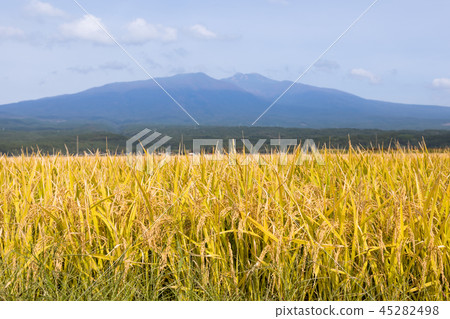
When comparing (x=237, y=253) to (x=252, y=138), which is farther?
(x=252, y=138)

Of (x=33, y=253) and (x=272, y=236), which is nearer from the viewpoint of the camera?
(x=272, y=236)

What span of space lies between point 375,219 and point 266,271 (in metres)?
1.04

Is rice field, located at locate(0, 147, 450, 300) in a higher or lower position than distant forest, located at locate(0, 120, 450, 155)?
lower

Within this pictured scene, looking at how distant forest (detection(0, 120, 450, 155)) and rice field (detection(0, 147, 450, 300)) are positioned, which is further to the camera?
distant forest (detection(0, 120, 450, 155))

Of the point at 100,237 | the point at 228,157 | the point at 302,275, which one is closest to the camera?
the point at 302,275

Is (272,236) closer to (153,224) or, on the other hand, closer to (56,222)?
(153,224)

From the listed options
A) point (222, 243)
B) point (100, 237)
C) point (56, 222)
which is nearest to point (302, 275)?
point (222, 243)

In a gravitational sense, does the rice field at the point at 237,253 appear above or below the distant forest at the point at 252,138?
below

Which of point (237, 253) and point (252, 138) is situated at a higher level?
point (252, 138)

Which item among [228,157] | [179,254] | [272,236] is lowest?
[179,254]

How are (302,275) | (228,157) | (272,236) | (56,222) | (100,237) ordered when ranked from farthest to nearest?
(228,157) < (56,222) < (100,237) < (302,275) < (272,236)

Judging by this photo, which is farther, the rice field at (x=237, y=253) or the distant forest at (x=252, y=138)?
the distant forest at (x=252, y=138)
